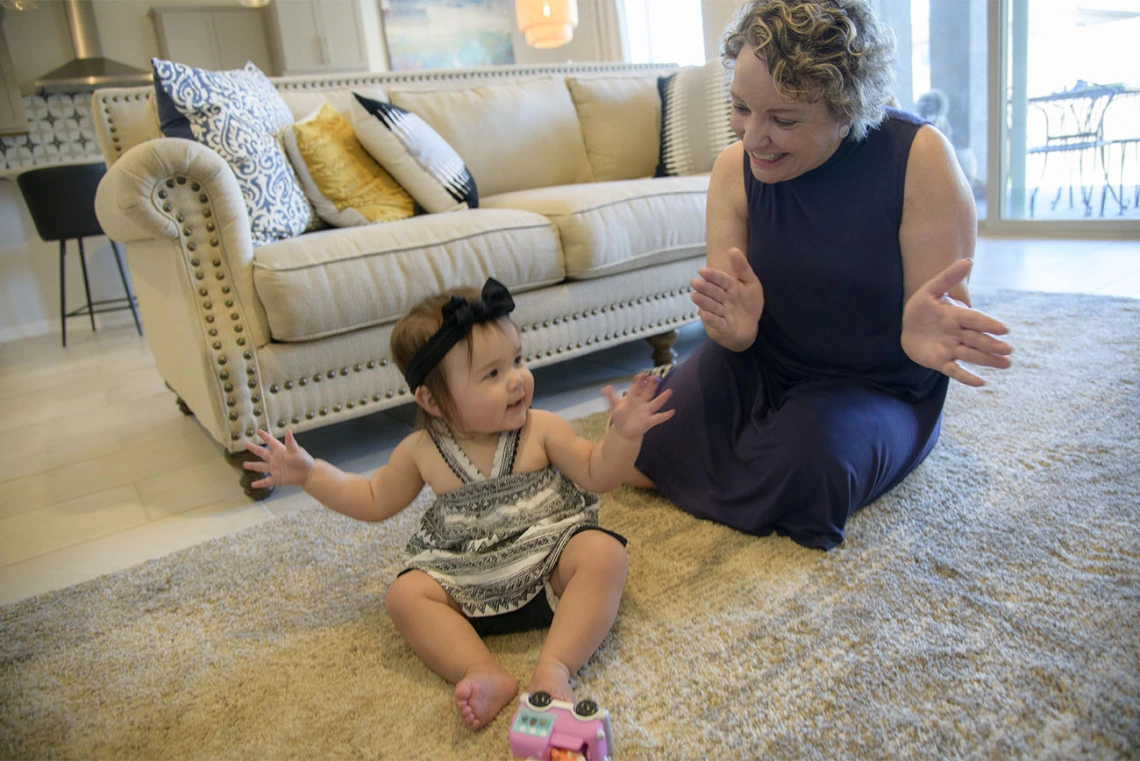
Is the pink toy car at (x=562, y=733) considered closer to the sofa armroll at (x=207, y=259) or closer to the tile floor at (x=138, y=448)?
the tile floor at (x=138, y=448)

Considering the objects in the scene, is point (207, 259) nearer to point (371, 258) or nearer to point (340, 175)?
point (371, 258)

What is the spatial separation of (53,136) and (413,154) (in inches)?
152

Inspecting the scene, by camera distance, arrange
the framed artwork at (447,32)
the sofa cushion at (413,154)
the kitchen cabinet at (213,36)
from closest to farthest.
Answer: the sofa cushion at (413,154) → the kitchen cabinet at (213,36) → the framed artwork at (447,32)

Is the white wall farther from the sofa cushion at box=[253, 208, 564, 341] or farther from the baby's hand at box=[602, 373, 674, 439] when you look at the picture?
the baby's hand at box=[602, 373, 674, 439]

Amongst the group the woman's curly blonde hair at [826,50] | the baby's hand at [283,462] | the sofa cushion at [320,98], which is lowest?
the baby's hand at [283,462]

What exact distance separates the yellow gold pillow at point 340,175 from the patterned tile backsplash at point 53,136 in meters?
3.38

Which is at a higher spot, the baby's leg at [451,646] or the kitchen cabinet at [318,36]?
the kitchen cabinet at [318,36]

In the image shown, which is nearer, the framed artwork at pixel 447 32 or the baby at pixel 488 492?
the baby at pixel 488 492

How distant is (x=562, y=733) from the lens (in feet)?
2.45

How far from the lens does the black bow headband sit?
3.19 feet

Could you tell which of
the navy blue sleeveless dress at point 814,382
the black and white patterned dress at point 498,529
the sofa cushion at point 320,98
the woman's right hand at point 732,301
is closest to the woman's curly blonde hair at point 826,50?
the navy blue sleeveless dress at point 814,382

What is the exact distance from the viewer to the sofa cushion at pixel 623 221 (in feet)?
6.47

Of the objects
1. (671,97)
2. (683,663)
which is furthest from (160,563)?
(671,97)

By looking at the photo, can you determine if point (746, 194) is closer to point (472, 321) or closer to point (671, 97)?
point (472, 321)
